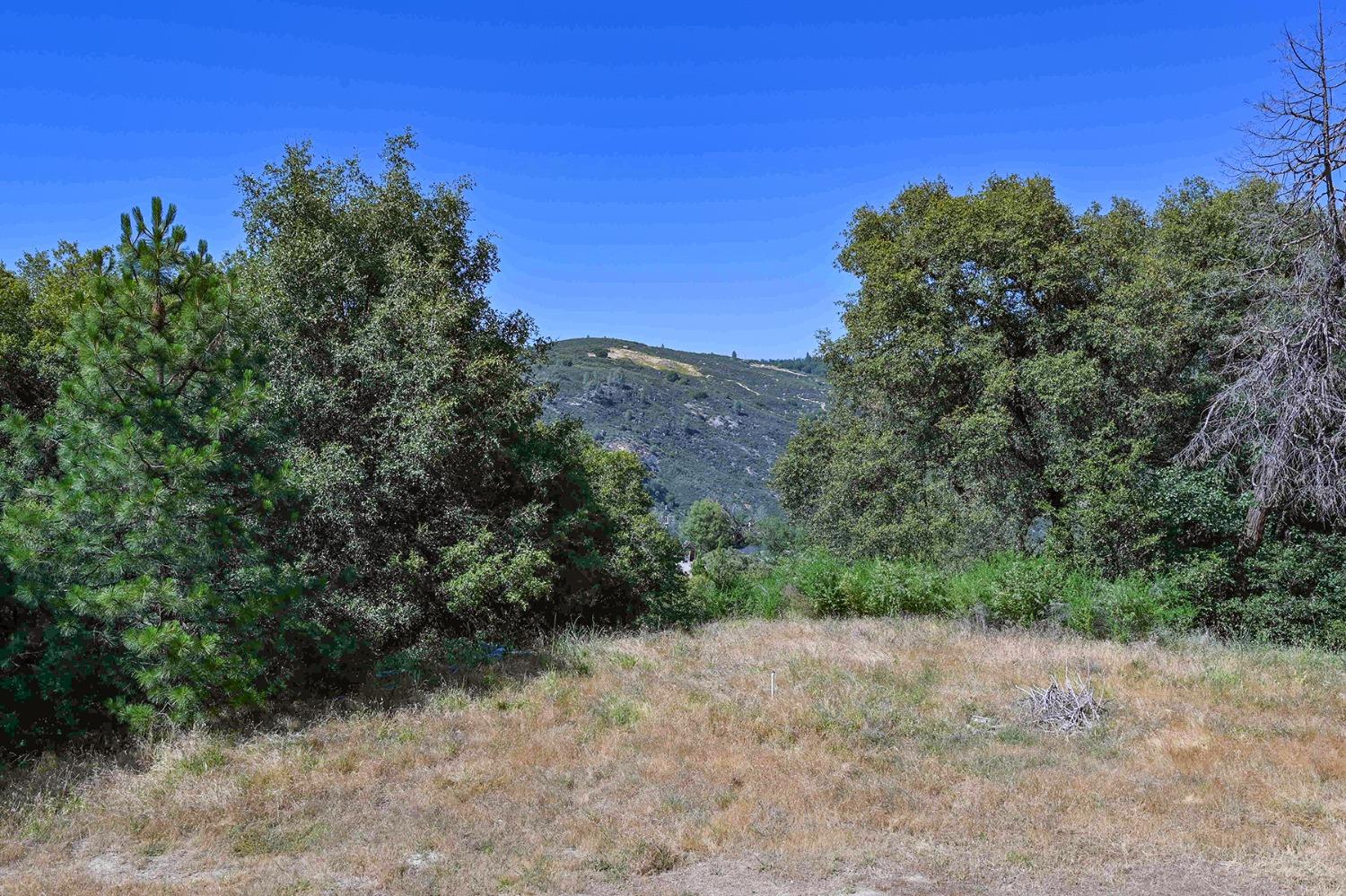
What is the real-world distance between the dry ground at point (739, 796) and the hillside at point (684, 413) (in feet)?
191

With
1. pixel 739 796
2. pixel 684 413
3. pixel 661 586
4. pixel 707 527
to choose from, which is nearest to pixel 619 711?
pixel 739 796

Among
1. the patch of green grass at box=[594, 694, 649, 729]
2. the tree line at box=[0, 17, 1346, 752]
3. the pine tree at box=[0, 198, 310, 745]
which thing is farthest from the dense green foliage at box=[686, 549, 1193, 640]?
the pine tree at box=[0, 198, 310, 745]

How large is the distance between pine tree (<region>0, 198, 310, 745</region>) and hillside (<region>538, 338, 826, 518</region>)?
5899 centimetres

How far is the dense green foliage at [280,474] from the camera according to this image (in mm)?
7699

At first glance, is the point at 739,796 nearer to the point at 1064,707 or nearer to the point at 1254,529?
the point at 1064,707

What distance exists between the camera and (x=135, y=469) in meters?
7.55

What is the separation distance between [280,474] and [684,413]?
100035 mm

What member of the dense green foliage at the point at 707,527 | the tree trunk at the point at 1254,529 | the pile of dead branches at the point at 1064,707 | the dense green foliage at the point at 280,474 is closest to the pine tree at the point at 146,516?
the dense green foliage at the point at 280,474

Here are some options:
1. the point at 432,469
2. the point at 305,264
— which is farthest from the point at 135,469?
the point at 305,264

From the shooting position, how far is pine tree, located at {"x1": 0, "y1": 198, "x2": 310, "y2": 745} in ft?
24.7

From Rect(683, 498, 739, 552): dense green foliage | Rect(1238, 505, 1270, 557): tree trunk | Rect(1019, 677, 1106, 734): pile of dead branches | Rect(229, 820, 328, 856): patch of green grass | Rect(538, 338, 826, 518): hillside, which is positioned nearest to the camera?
Rect(229, 820, 328, 856): patch of green grass

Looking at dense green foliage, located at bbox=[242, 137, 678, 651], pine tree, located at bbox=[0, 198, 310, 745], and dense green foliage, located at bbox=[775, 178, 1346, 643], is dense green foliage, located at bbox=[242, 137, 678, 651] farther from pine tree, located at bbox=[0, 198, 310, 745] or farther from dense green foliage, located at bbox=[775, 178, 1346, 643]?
dense green foliage, located at bbox=[775, 178, 1346, 643]

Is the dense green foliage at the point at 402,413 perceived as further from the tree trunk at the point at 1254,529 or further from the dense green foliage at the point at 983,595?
the tree trunk at the point at 1254,529

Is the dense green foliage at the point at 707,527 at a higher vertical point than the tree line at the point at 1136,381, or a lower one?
lower
